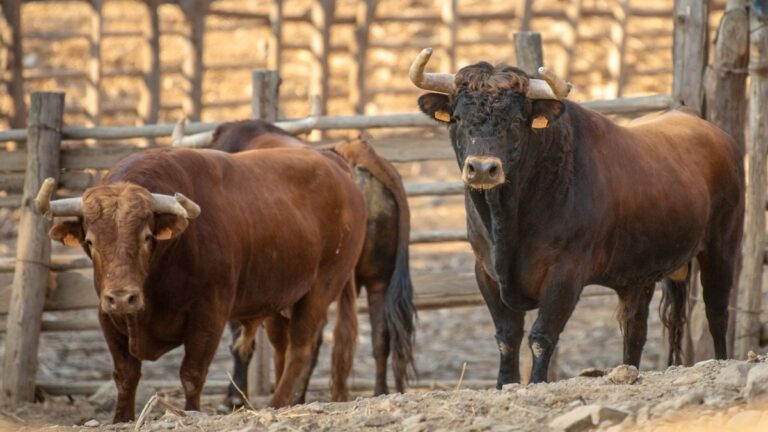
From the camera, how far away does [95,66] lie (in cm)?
1588

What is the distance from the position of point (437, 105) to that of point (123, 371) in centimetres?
188

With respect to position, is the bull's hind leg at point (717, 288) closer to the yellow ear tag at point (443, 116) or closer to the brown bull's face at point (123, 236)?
the yellow ear tag at point (443, 116)

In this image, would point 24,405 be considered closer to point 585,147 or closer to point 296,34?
point 585,147

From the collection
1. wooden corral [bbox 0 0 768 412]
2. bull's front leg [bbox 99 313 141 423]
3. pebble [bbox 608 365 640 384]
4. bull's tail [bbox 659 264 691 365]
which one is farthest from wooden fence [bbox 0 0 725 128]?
pebble [bbox 608 365 640 384]

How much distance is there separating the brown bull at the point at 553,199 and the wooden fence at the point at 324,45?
9.70m

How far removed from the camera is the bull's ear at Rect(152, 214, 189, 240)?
5934mm

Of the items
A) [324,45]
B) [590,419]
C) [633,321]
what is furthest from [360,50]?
[590,419]

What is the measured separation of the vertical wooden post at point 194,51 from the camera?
15977mm

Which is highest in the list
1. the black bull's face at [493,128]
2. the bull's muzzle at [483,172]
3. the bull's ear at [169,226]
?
the black bull's face at [493,128]

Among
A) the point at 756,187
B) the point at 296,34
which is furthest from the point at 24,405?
the point at 296,34

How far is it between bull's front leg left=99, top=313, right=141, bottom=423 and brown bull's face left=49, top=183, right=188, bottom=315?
1.17ft

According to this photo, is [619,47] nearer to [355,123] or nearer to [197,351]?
[355,123]

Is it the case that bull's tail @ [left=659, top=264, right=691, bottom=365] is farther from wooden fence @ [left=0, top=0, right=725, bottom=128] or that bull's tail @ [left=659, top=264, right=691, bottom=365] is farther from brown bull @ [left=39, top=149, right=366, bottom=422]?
wooden fence @ [left=0, top=0, right=725, bottom=128]

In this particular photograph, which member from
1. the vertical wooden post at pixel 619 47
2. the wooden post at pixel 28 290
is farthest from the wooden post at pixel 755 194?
the vertical wooden post at pixel 619 47
